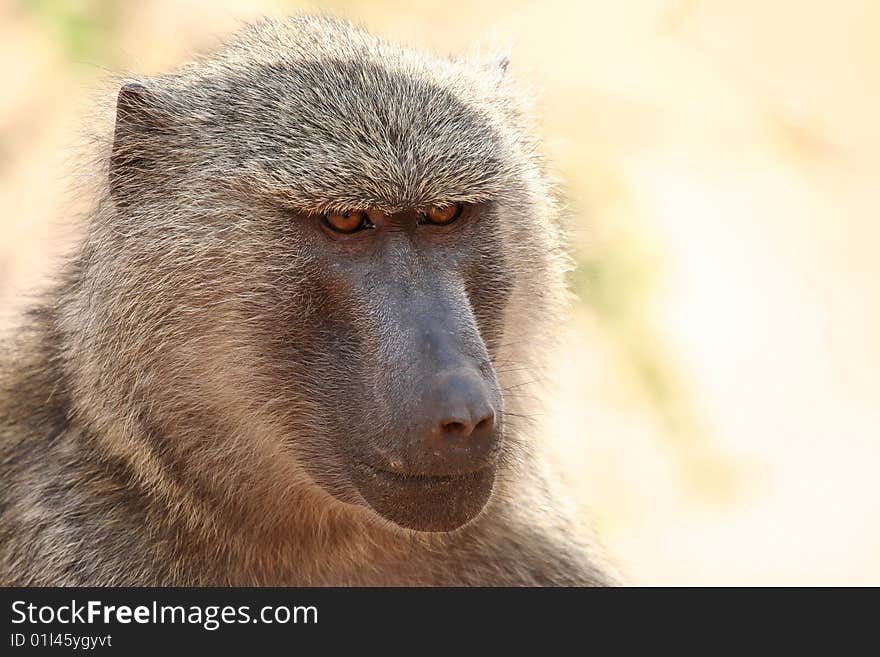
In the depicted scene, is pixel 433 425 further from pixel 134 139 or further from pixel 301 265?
Answer: pixel 134 139

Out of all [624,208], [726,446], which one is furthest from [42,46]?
[726,446]

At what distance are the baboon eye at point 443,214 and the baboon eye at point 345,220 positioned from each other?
0.17 metres

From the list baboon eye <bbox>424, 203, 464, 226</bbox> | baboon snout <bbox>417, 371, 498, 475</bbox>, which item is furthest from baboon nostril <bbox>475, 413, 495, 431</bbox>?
baboon eye <bbox>424, 203, 464, 226</bbox>

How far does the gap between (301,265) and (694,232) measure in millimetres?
5344

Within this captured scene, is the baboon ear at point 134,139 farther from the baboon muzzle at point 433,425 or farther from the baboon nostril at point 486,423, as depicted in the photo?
the baboon nostril at point 486,423

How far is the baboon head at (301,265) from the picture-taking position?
305cm

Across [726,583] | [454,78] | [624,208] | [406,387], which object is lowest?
[726,583]

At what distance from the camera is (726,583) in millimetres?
6914

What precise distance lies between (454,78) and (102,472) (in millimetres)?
1435

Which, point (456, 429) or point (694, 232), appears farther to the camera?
point (694, 232)

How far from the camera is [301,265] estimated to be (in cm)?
320

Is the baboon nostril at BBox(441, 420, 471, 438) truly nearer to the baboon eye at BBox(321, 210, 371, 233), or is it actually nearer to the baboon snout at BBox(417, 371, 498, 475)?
the baboon snout at BBox(417, 371, 498, 475)

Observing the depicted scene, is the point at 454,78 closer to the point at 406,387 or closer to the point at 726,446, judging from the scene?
the point at 406,387

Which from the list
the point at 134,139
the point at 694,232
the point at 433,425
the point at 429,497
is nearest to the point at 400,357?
the point at 433,425
